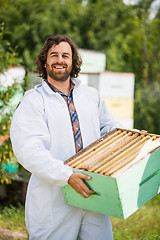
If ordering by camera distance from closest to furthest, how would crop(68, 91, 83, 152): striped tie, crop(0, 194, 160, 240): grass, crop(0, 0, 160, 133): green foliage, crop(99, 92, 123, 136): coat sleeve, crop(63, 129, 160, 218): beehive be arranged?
crop(63, 129, 160, 218): beehive, crop(68, 91, 83, 152): striped tie, crop(99, 92, 123, 136): coat sleeve, crop(0, 194, 160, 240): grass, crop(0, 0, 160, 133): green foliage

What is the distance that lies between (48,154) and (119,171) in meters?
0.36

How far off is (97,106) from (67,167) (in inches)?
22.1

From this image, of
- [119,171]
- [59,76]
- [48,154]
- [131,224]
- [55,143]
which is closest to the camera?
[119,171]

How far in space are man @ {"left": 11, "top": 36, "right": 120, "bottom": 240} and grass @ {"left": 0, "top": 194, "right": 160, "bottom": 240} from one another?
110 cm

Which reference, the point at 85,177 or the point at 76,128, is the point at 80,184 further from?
the point at 76,128

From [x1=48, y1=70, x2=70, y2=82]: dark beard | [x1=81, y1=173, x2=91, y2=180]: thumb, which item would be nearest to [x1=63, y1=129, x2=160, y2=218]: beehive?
[x1=81, y1=173, x2=91, y2=180]: thumb

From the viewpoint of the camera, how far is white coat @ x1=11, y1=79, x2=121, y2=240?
5.55ft

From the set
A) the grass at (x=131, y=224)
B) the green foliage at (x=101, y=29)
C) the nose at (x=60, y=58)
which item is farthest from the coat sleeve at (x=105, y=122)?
the green foliage at (x=101, y=29)

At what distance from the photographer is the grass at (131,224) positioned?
2898 millimetres

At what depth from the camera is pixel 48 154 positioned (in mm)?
1641

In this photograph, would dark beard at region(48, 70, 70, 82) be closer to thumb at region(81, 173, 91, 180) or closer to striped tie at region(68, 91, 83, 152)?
striped tie at region(68, 91, 83, 152)

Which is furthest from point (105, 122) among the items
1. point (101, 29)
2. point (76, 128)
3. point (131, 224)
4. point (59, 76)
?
point (101, 29)

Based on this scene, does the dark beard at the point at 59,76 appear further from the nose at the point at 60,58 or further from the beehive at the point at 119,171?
the beehive at the point at 119,171

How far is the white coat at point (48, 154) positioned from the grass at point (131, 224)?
3.60 feet
